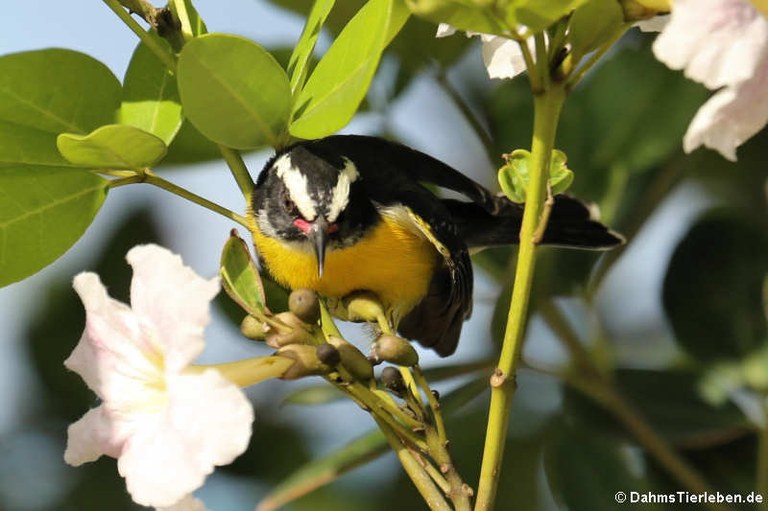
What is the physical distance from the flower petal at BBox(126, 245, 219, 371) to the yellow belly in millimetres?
873

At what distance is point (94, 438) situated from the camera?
4.16ft

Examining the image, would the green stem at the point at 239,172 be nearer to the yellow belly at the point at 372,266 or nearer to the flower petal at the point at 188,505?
the flower petal at the point at 188,505

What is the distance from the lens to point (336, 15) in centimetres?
221

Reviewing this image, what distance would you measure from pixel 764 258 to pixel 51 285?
152 cm

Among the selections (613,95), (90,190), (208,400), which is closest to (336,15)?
(613,95)

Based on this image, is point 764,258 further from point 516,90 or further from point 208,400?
point 208,400

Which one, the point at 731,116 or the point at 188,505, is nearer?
the point at 731,116

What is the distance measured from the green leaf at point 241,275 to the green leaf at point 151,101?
0.24m

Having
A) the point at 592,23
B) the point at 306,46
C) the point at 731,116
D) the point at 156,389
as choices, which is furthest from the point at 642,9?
the point at 156,389

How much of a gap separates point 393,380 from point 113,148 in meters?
0.42

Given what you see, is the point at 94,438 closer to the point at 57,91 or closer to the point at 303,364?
the point at 303,364

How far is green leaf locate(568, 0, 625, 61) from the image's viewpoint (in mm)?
1163

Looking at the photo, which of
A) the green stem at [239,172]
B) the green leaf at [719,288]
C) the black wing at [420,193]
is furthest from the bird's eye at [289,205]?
the green stem at [239,172]

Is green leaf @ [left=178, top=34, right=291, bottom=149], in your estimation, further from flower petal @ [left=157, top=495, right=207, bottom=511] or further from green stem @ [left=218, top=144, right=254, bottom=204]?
flower petal @ [left=157, top=495, right=207, bottom=511]
